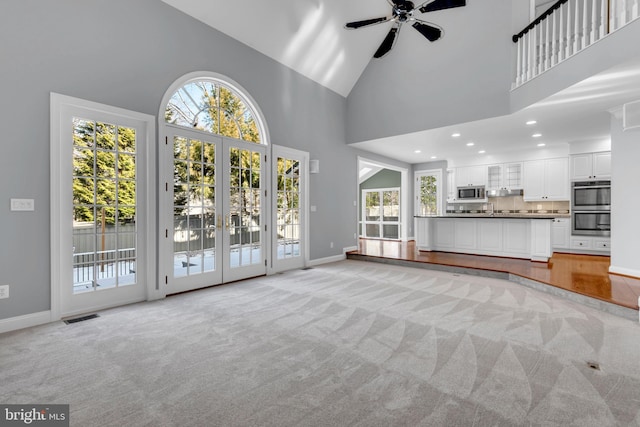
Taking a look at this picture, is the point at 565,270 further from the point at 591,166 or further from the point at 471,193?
the point at 471,193

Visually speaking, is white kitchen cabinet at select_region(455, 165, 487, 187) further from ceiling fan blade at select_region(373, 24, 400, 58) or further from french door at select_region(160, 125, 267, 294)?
french door at select_region(160, 125, 267, 294)

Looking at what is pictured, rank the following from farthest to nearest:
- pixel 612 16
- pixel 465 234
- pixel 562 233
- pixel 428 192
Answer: pixel 428 192
pixel 562 233
pixel 465 234
pixel 612 16

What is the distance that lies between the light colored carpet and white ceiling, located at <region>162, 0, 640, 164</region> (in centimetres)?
292

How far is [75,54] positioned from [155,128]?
1014 mm

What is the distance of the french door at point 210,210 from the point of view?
13.3ft

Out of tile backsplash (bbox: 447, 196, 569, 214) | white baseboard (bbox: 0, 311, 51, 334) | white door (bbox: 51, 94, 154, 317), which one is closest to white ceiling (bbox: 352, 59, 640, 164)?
tile backsplash (bbox: 447, 196, 569, 214)

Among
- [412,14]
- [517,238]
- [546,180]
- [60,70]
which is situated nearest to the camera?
[60,70]

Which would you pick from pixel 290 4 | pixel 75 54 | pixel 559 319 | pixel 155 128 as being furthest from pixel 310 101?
pixel 559 319

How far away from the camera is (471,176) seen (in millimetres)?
8727

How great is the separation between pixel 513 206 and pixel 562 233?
136cm

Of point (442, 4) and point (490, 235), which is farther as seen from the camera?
point (490, 235)

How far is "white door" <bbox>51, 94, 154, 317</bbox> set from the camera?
3.19 meters

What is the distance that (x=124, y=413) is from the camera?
5.55ft

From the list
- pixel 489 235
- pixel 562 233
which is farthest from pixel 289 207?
pixel 562 233
